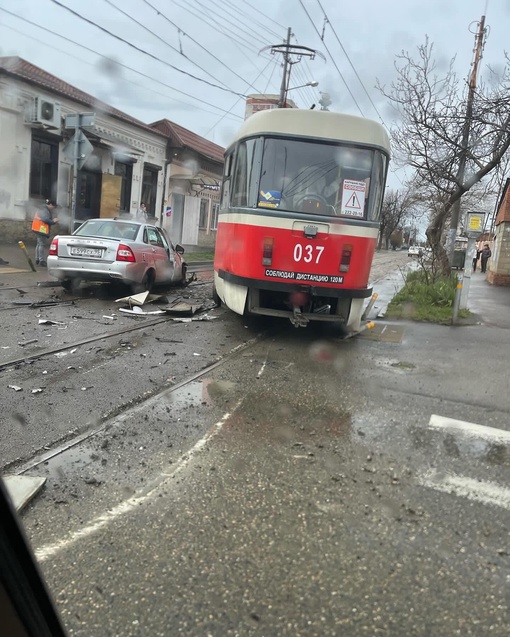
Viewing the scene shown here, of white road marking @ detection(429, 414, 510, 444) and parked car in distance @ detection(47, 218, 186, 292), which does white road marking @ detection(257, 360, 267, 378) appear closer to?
white road marking @ detection(429, 414, 510, 444)

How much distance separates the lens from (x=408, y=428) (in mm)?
4434

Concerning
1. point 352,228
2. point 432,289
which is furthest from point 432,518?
point 432,289

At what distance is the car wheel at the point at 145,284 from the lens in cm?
1029

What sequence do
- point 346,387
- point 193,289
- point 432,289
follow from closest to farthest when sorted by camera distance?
point 346,387 < point 432,289 < point 193,289

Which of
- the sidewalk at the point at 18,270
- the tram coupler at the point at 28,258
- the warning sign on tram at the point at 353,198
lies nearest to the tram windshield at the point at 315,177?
the warning sign on tram at the point at 353,198

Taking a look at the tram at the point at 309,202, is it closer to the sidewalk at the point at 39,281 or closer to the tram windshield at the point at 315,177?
the tram windshield at the point at 315,177

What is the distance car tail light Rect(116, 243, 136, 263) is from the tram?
312 cm

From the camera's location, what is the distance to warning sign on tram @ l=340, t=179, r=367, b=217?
704 centimetres

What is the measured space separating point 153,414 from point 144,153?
21288 mm

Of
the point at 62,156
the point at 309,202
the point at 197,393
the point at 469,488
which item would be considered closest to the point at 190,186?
the point at 62,156

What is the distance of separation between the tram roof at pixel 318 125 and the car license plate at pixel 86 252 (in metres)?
3.99

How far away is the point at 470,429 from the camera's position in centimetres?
450

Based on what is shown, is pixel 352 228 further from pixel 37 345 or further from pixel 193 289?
pixel 193 289

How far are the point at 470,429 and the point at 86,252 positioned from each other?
7301mm
